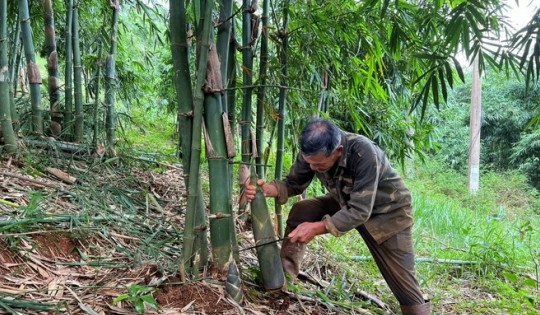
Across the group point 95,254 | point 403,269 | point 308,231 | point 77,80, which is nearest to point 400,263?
point 403,269

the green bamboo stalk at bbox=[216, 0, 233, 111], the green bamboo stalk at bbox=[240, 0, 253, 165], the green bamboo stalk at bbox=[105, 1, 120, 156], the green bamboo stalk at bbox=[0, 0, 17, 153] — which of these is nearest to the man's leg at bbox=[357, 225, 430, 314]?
the green bamboo stalk at bbox=[240, 0, 253, 165]

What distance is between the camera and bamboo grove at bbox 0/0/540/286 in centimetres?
177

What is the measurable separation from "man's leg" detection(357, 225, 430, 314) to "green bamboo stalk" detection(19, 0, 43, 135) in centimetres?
218

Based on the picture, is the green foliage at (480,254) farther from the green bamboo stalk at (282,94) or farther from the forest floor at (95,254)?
the green bamboo stalk at (282,94)

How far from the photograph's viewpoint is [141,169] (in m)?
3.28

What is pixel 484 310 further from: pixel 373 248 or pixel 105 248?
pixel 105 248

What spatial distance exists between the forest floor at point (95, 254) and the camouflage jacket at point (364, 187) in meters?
0.46

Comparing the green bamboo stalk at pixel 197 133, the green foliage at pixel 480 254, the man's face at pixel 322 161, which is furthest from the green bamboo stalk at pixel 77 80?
the green foliage at pixel 480 254

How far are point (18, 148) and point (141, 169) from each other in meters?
0.83

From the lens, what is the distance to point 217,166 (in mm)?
1779

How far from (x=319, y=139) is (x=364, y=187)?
325 millimetres

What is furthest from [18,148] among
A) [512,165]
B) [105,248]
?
[512,165]

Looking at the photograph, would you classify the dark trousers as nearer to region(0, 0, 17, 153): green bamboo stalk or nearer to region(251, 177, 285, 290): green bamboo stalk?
region(251, 177, 285, 290): green bamboo stalk

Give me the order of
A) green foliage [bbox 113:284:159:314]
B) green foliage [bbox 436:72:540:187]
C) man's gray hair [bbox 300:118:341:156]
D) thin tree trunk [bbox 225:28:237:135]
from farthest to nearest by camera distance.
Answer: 1. green foliage [bbox 436:72:540:187]
2. thin tree trunk [bbox 225:28:237:135]
3. man's gray hair [bbox 300:118:341:156]
4. green foliage [bbox 113:284:159:314]
